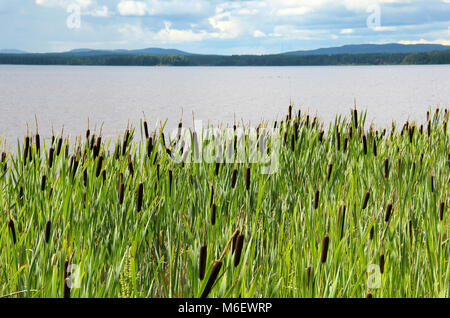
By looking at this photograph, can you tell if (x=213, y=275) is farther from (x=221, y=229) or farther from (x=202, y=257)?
(x=221, y=229)

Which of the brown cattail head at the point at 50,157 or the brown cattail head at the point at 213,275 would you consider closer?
the brown cattail head at the point at 213,275

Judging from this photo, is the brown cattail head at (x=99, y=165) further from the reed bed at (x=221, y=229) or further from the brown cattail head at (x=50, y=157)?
the brown cattail head at (x=50, y=157)

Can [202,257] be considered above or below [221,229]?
above

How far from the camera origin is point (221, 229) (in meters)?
3.44

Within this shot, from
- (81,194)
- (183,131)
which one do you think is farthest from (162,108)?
(81,194)

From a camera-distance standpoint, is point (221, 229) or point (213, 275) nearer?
point (213, 275)

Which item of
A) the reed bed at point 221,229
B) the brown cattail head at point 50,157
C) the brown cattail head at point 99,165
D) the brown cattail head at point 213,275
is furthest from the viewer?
the brown cattail head at point 50,157

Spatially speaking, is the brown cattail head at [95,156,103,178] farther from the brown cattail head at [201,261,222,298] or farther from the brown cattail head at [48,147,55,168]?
the brown cattail head at [201,261,222,298]

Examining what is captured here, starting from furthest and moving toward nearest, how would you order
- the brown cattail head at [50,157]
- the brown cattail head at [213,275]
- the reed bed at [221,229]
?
the brown cattail head at [50,157]
the reed bed at [221,229]
the brown cattail head at [213,275]

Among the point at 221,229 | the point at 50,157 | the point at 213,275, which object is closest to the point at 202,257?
the point at 213,275

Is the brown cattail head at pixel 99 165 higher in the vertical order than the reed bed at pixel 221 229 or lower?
higher

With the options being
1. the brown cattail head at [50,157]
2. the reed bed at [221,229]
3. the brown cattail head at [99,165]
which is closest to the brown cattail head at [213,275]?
the reed bed at [221,229]

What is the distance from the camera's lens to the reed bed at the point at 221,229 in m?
2.63
